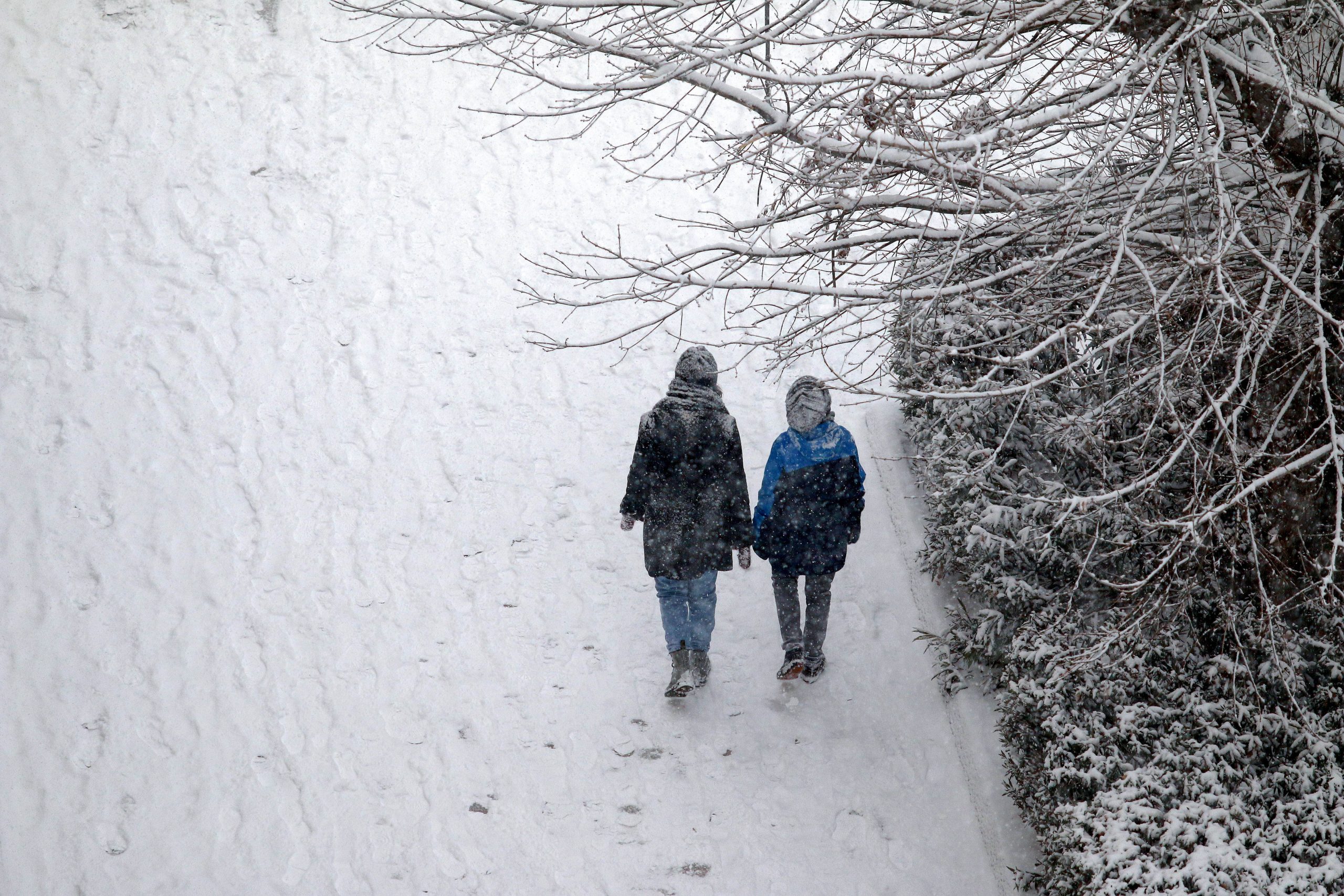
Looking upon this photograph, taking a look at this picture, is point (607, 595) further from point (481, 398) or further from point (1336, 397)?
point (1336, 397)

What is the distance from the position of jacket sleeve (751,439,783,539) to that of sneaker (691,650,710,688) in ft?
2.44

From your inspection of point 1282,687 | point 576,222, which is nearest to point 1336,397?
point 1282,687

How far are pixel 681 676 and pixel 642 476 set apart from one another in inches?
44.3

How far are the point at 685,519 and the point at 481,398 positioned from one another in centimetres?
287

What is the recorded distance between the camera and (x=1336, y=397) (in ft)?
12.5

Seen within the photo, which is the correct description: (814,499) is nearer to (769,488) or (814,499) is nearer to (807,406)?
(769,488)

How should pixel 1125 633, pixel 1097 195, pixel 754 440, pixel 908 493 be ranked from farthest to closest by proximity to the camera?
pixel 754 440
pixel 908 493
pixel 1097 195
pixel 1125 633

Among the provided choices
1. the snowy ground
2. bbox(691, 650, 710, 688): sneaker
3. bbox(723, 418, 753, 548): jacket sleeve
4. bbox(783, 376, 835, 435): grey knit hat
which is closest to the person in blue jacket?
bbox(783, 376, 835, 435): grey knit hat

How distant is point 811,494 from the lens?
5.05 m

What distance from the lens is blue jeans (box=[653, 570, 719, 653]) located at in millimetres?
5102

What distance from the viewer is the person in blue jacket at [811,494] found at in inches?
198

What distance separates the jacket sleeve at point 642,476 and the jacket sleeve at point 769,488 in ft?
2.02

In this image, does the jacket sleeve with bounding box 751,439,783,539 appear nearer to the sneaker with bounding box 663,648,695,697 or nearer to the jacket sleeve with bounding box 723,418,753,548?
the jacket sleeve with bounding box 723,418,753,548

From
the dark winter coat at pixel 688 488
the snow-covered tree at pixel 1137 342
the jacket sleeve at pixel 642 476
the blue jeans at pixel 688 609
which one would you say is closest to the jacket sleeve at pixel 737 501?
the dark winter coat at pixel 688 488
